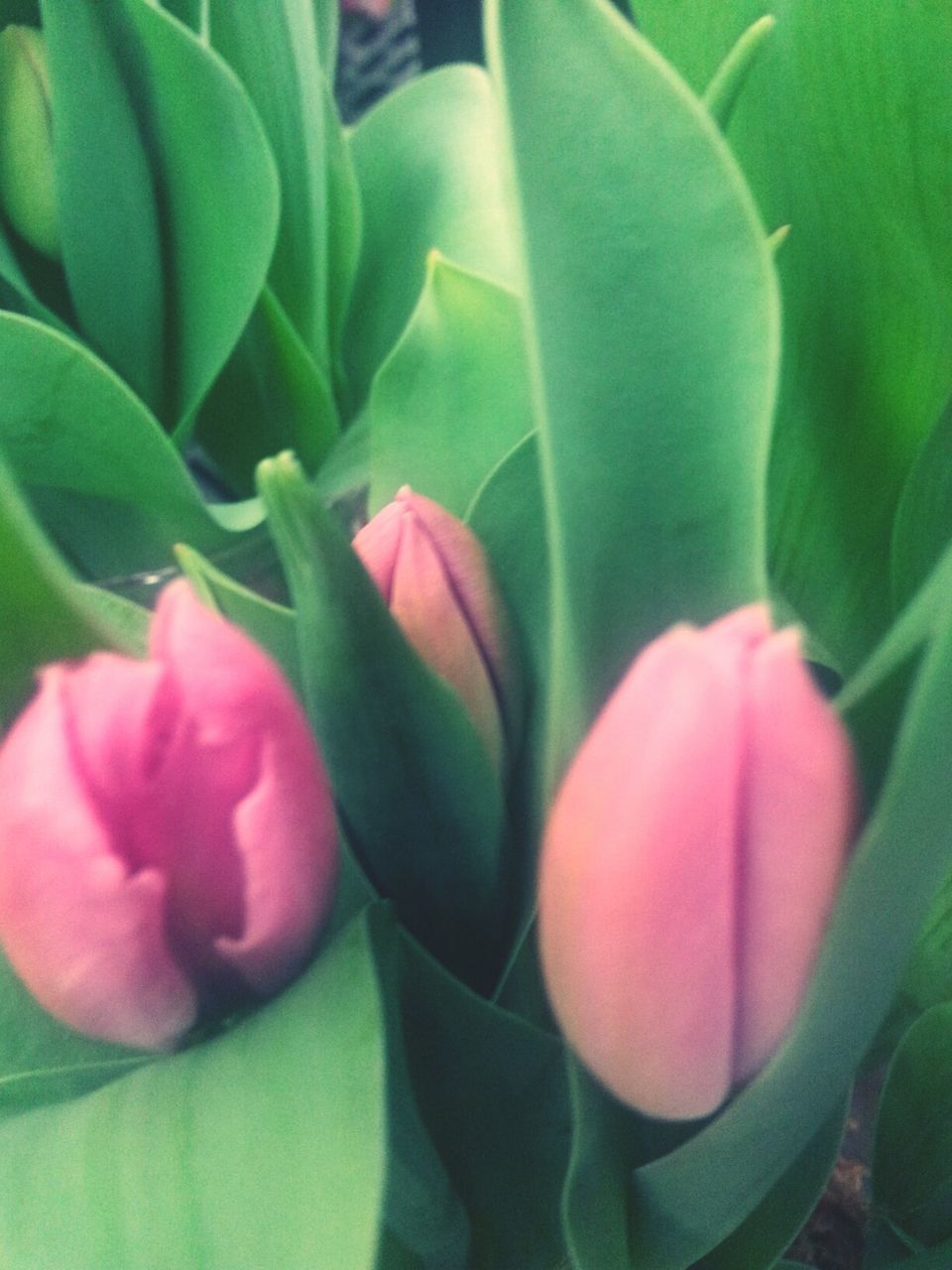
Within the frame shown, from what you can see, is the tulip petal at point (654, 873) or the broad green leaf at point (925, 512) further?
the broad green leaf at point (925, 512)

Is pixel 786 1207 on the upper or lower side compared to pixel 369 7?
lower

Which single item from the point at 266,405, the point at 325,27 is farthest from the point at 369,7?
the point at 266,405

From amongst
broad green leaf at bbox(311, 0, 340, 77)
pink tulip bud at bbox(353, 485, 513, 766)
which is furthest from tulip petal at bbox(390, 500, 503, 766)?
broad green leaf at bbox(311, 0, 340, 77)

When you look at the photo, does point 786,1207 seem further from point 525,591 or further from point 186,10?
point 186,10

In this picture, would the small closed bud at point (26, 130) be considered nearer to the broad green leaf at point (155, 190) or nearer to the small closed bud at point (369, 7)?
the broad green leaf at point (155, 190)

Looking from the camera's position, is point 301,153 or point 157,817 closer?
point 157,817

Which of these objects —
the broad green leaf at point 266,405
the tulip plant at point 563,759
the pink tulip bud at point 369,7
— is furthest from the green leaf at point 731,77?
the pink tulip bud at point 369,7

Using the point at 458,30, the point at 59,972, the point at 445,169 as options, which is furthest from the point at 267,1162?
the point at 458,30
